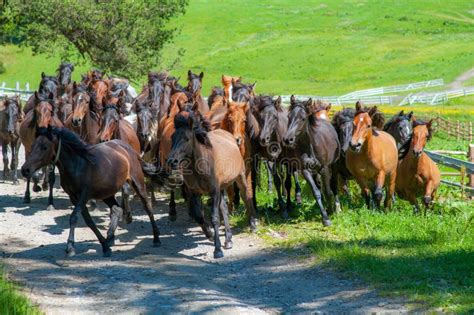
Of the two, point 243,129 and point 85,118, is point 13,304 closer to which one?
point 243,129

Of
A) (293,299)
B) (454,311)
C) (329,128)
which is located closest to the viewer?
(454,311)

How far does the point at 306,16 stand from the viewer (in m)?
95.6

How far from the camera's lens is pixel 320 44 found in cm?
8000

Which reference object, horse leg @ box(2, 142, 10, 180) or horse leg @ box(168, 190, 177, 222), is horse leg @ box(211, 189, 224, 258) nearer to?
horse leg @ box(168, 190, 177, 222)

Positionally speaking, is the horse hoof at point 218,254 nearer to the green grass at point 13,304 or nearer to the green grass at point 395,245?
the green grass at point 395,245

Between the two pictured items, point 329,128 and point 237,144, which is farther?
point 329,128

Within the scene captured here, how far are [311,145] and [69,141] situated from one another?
16.0ft

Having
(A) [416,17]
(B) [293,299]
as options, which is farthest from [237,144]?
(A) [416,17]

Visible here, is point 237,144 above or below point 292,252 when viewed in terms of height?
above

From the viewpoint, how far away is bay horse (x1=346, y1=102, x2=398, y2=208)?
14.8 m

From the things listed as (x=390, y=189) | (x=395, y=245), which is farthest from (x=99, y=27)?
(x=395, y=245)

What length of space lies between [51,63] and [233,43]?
21.0 metres

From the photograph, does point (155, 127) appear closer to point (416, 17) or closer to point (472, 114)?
point (472, 114)

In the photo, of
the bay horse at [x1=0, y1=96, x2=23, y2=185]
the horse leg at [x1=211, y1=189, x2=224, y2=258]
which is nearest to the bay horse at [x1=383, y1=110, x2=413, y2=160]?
the horse leg at [x1=211, y1=189, x2=224, y2=258]
